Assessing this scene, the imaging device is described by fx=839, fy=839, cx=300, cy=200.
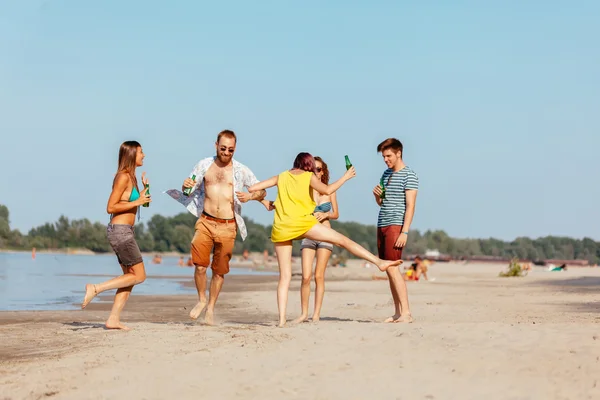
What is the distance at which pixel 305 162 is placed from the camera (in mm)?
9234

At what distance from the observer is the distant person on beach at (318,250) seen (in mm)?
9719

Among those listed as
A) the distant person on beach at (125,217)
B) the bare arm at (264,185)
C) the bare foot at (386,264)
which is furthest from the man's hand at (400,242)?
the distant person on beach at (125,217)

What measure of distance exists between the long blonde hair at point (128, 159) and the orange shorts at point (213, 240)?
1035mm

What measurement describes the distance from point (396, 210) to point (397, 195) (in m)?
0.18

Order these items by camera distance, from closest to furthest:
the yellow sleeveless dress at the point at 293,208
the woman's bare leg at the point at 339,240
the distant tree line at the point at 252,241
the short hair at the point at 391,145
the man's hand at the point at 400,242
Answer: the woman's bare leg at the point at 339,240 < the yellow sleeveless dress at the point at 293,208 < the man's hand at the point at 400,242 < the short hair at the point at 391,145 < the distant tree line at the point at 252,241

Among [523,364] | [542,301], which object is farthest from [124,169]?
[542,301]

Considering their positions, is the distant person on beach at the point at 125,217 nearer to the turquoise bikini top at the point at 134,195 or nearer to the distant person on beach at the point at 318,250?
the turquoise bikini top at the point at 134,195

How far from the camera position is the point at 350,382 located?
6.15m

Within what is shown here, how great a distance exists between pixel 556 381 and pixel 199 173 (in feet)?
17.3

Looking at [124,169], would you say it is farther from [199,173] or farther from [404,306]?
[404,306]

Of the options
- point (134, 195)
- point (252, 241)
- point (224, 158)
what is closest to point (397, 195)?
point (224, 158)

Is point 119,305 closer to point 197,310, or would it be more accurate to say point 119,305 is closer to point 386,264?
point 197,310

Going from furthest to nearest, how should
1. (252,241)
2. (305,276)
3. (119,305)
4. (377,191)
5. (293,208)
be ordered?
(252,241)
(305,276)
(377,191)
(119,305)
(293,208)

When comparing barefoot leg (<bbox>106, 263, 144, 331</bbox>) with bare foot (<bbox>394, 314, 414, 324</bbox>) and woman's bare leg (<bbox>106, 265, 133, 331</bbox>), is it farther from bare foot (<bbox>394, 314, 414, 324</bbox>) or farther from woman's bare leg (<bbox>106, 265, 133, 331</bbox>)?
bare foot (<bbox>394, 314, 414, 324</bbox>)
